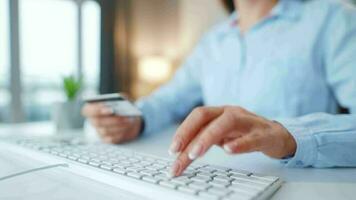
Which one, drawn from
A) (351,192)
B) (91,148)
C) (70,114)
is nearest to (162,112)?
(70,114)

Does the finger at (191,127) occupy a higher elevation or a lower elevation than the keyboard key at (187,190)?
higher

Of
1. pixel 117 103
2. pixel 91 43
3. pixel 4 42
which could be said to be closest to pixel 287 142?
pixel 117 103

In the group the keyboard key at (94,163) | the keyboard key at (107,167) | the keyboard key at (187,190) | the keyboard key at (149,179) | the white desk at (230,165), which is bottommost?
the white desk at (230,165)

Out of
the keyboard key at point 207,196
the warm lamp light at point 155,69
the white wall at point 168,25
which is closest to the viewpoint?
the keyboard key at point 207,196

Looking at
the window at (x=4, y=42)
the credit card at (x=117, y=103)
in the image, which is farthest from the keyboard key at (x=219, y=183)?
the window at (x=4, y=42)

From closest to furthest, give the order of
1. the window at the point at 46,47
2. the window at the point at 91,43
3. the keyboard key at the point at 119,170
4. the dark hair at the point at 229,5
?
the keyboard key at the point at 119,170
the dark hair at the point at 229,5
the window at the point at 46,47
the window at the point at 91,43

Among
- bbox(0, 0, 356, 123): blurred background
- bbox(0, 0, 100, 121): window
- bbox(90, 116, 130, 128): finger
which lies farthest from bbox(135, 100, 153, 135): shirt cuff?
bbox(0, 0, 100, 121): window

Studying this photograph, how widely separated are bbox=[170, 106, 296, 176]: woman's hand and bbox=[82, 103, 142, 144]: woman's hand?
360 mm

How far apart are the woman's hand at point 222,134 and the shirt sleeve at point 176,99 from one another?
1.57ft

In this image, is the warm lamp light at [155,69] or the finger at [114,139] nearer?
the finger at [114,139]

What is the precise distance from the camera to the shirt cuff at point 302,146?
515 mm

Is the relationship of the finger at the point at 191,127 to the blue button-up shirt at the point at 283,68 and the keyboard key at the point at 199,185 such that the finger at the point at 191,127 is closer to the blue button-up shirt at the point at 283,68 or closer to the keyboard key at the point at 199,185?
the keyboard key at the point at 199,185

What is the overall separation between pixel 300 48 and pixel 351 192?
58cm

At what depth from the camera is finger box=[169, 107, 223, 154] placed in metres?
0.45
